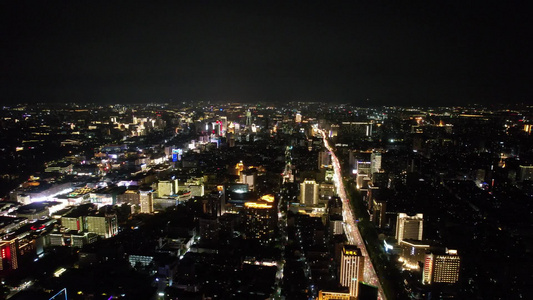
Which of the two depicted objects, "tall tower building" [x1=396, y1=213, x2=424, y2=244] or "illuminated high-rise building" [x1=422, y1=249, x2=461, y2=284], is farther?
"tall tower building" [x1=396, y1=213, x2=424, y2=244]

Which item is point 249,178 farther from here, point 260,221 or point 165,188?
point 260,221

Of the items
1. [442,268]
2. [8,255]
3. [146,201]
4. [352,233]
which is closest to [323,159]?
[352,233]

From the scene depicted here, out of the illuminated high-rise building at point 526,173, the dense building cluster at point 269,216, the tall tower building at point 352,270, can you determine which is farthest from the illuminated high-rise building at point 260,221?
the illuminated high-rise building at point 526,173

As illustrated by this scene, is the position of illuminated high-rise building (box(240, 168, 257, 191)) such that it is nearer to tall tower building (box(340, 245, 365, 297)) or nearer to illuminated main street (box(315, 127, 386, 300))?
illuminated main street (box(315, 127, 386, 300))

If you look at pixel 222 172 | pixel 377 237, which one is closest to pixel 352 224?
pixel 377 237

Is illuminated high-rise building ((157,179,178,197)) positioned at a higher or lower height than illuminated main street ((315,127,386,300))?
higher

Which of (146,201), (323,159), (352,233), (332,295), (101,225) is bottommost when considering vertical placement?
(352,233)

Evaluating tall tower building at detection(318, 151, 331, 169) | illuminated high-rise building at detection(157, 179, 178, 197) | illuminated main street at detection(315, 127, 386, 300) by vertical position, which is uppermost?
tall tower building at detection(318, 151, 331, 169)

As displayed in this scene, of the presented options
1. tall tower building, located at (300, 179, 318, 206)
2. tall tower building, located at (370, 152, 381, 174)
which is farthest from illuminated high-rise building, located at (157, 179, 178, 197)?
tall tower building, located at (370, 152, 381, 174)
